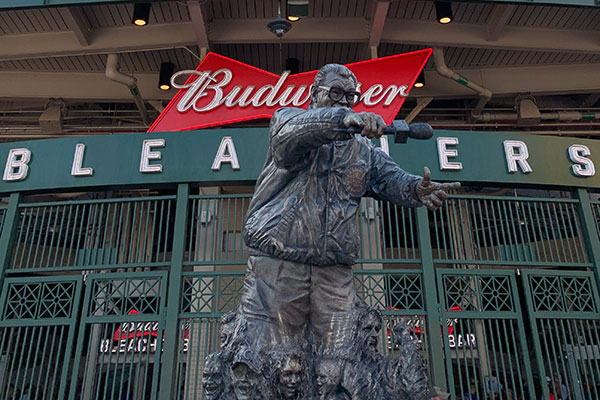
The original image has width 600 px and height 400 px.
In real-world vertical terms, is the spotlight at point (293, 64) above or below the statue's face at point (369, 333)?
above

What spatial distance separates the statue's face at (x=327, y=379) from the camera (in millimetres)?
2465

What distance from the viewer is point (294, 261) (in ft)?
8.66

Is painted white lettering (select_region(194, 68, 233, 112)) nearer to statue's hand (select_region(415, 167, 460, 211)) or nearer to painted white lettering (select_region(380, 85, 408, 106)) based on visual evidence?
painted white lettering (select_region(380, 85, 408, 106))

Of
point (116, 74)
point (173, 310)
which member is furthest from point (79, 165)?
point (116, 74)

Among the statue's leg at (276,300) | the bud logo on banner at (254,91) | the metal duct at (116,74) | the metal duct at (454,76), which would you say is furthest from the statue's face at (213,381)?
the metal duct at (454,76)

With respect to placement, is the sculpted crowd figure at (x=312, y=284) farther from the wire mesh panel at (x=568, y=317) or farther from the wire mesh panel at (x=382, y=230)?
the wire mesh panel at (x=568, y=317)

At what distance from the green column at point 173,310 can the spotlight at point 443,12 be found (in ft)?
19.7

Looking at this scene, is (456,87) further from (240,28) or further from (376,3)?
(240,28)

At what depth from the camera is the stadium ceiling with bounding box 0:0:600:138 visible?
9.88 metres

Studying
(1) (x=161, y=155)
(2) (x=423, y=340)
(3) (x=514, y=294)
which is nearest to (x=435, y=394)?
(2) (x=423, y=340)

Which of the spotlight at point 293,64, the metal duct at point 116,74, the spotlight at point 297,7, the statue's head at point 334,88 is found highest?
the spotlight at point 293,64

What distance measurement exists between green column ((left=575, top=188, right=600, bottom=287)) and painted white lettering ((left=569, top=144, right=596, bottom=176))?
272 millimetres

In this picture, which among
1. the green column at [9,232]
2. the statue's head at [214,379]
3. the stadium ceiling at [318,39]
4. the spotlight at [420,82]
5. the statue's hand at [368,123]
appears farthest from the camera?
the spotlight at [420,82]

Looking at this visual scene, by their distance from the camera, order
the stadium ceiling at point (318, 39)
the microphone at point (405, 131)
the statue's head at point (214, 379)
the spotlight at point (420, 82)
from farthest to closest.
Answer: the spotlight at point (420, 82) → the stadium ceiling at point (318, 39) → the statue's head at point (214, 379) → the microphone at point (405, 131)
